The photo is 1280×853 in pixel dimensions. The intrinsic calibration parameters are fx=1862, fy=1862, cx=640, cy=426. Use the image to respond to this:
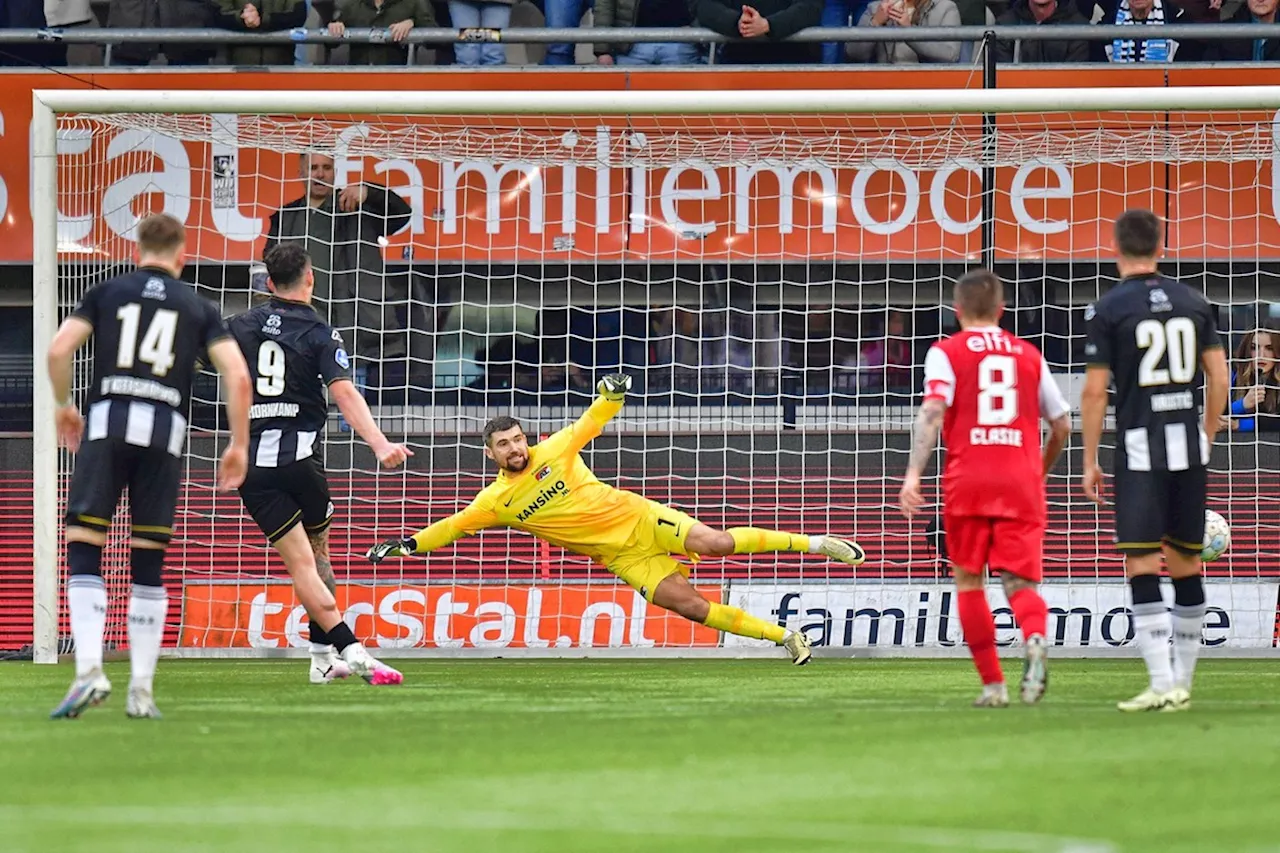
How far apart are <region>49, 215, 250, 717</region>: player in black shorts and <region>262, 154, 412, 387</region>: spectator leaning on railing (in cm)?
642

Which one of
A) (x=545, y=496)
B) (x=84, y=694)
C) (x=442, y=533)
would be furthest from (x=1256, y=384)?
(x=84, y=694)

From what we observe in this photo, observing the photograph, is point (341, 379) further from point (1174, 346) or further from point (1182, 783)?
point (1182, 783)

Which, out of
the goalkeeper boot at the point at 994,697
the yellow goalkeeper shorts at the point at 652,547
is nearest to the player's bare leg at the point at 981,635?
the goalkeeper boot at the point at 994,697

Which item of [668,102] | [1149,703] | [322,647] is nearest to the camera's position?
[1149,703]

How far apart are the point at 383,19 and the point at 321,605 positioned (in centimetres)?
663

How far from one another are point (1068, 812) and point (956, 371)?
12.0 feet

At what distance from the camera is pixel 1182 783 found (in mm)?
5246

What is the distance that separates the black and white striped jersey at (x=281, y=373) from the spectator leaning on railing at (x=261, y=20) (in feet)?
18.2

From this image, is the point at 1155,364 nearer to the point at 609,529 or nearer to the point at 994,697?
the point at 994,697

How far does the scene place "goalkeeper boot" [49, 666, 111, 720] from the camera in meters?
7.40

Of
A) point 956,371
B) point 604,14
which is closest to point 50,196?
point 604,14

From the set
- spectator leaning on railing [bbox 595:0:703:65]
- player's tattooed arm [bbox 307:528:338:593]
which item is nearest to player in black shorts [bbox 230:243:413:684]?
player's tattooed arm [bbox 307:528:338:593]

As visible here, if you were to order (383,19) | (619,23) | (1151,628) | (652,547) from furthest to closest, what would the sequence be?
(619,23) → (383,19) → (652,547) → (1151,628)

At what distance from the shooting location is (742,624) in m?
11.8
